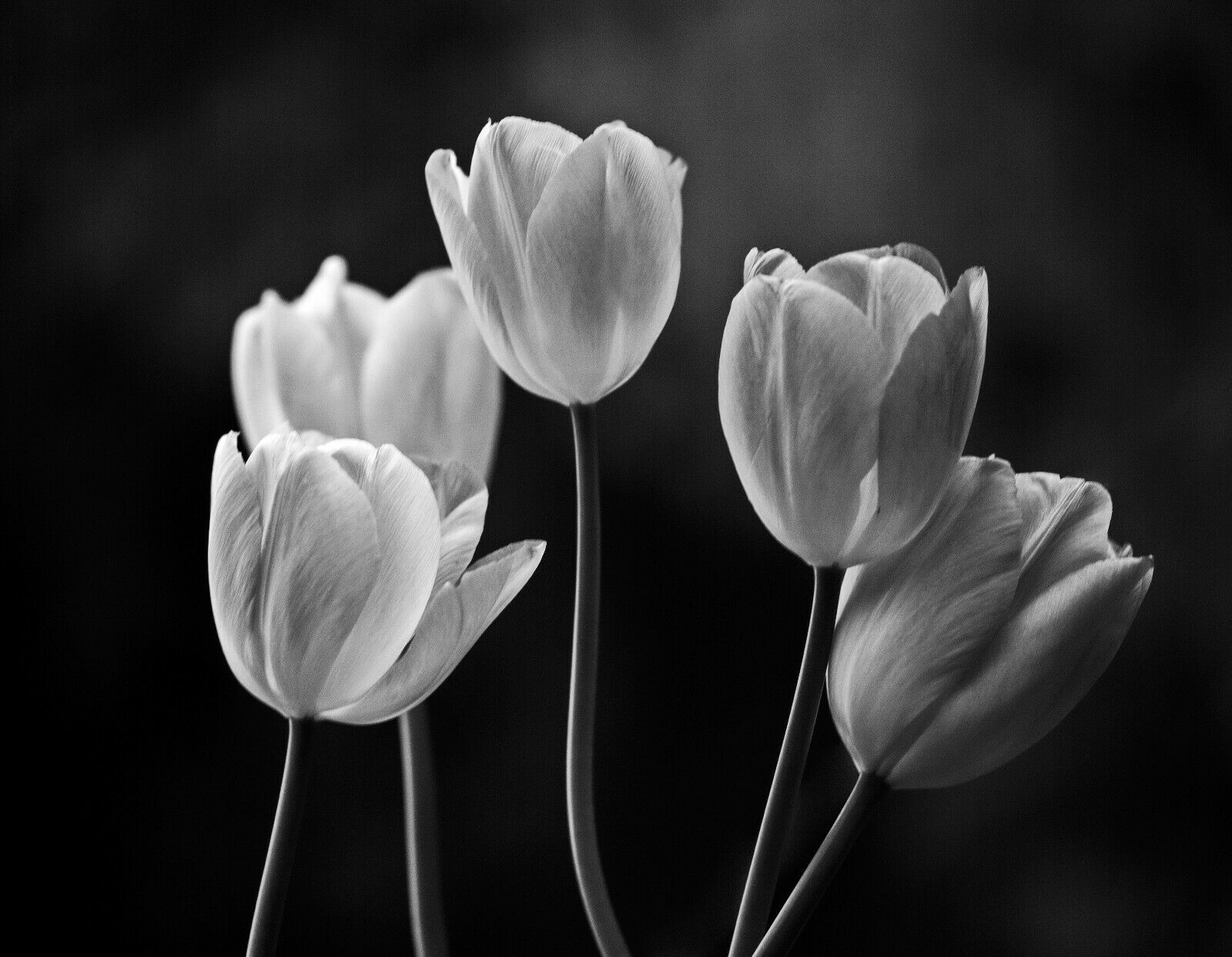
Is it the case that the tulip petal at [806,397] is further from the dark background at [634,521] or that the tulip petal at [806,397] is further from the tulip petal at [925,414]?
the dark background at [634,521]

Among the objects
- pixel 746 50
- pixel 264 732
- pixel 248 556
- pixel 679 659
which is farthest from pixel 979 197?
pixel 248 556

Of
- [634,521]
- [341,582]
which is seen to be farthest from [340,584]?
[634,521]

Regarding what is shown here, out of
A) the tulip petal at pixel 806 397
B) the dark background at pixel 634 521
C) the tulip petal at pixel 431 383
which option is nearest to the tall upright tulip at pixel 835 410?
the tulip petal at pixel 806 397

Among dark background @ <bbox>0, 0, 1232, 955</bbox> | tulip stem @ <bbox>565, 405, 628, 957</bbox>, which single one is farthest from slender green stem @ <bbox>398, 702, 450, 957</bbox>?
dark background @ <bbox>0, 0, 1232, 955</bbox>

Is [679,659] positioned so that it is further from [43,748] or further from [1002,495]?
[1002,495]

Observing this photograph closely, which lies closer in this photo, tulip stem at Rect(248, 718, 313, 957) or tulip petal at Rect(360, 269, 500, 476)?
tulip stem at Rect(248, 718, 313, 957)

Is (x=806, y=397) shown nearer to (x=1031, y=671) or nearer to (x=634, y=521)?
(x=1031, y=671)

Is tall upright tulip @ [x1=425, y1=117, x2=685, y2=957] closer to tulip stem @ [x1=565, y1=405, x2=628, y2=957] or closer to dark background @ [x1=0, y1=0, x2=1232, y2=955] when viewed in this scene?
tulip stem @ [x1=565, y1=405, x2=628, y2=957]

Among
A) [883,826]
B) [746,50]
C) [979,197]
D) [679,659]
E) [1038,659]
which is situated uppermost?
[746,50]
